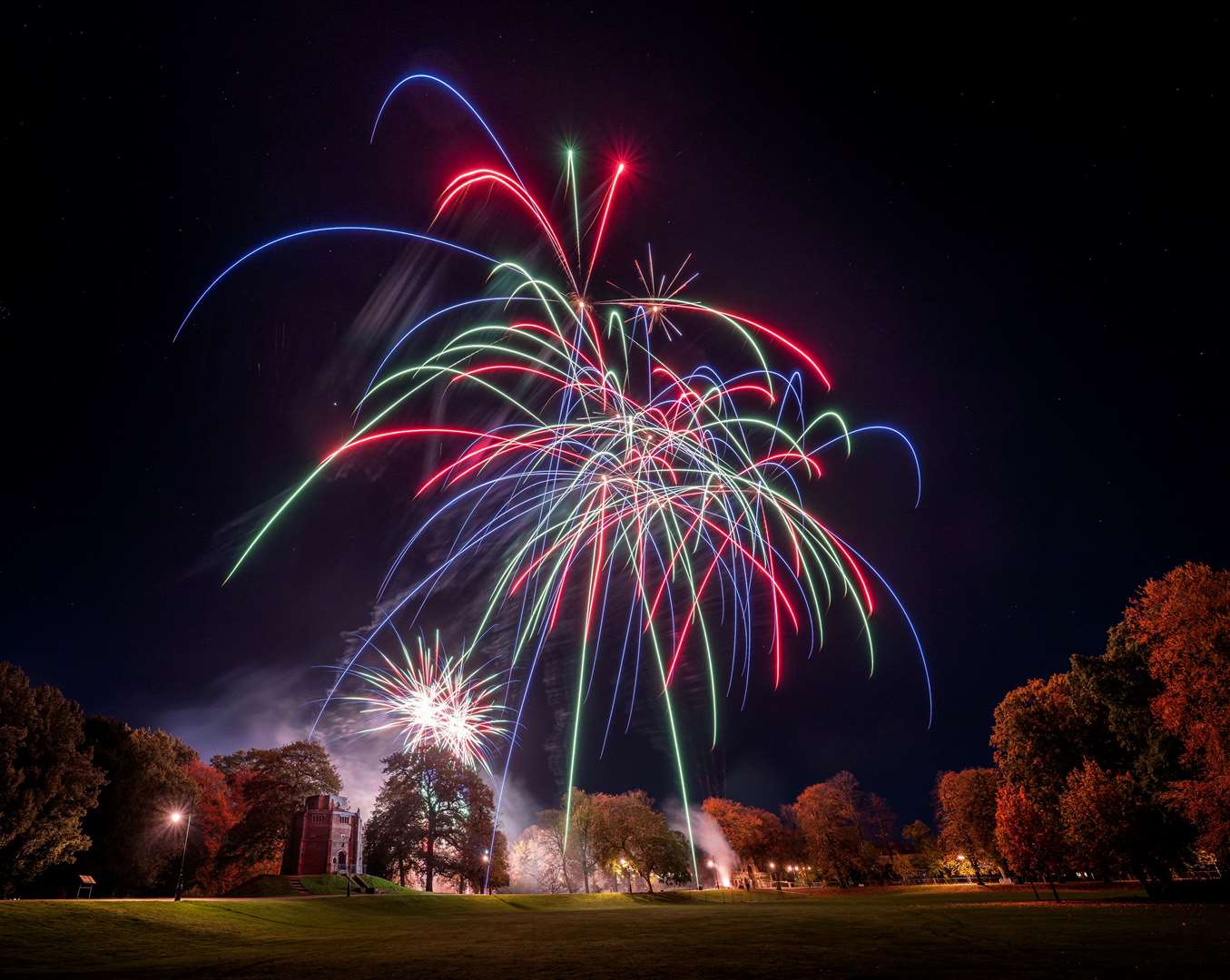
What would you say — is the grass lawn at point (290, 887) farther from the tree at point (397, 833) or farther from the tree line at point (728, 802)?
the tree at point (397, 833)

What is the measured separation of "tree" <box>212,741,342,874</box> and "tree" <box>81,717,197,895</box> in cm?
1062

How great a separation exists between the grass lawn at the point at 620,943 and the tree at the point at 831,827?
46649 mm

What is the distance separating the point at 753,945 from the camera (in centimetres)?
1866

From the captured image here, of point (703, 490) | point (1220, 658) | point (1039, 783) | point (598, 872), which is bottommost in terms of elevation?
point (598, 872)

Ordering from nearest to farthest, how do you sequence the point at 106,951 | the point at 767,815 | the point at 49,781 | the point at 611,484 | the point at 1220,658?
1. the point at 106,951
2. the point at 1220,658
3. the point at 611,484
4. the point at 49,781
5. the point at 767,815

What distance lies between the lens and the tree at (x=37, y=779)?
34.8 m

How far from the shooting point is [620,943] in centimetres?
2028

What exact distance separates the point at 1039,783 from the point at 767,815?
212 feet

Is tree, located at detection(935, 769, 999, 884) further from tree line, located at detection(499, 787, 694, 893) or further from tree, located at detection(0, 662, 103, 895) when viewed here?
tree, located at detection(0, 662, 103, 895)

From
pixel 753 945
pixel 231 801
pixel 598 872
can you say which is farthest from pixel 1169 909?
pixel 231 801

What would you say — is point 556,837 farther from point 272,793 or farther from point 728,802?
point 272,793

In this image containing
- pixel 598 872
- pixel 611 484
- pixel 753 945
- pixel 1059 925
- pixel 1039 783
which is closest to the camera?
pixel 753 945

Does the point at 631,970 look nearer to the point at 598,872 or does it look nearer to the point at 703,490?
the point at 703,490

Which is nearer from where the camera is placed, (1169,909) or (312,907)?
(1169,909)
